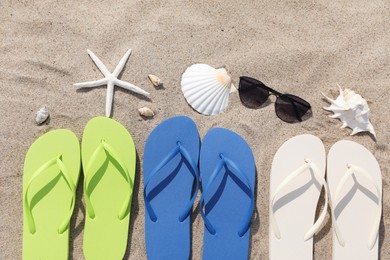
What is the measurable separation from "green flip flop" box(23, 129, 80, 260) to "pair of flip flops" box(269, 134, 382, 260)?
0.80 metres

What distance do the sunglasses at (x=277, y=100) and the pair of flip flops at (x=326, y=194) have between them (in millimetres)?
100

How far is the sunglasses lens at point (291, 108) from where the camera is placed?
68.2 inches

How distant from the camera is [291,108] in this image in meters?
1.74

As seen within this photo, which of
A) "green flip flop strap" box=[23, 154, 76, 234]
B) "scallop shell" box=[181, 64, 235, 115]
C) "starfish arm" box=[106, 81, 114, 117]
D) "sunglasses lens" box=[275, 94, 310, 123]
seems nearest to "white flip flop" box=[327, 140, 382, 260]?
"sunglasses lens" box=[275, 94, 310, 123]

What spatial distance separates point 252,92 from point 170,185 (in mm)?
509

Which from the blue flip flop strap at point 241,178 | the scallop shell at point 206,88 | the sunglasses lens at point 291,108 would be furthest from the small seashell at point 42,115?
the sunglasses lens at point 291,108

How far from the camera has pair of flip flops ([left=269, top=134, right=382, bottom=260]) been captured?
1674 millimetres

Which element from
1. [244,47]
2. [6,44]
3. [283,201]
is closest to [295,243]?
[283,201]

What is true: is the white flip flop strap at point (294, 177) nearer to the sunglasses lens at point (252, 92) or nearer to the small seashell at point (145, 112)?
the sunglasses lens at point (252, 92)

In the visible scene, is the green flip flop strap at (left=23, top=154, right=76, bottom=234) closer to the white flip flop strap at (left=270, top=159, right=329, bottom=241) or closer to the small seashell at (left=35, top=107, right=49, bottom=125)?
the small seashell at (left=35, top=107, right=49, bottom=125)

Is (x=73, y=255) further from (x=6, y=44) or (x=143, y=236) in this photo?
(x=6, y=44)

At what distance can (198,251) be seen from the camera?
5.54 feet

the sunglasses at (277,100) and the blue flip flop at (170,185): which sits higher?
the sunglasses at (277,100)

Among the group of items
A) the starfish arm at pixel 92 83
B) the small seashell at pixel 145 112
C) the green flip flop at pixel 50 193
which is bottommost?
the green flip flop at pixel 50 193
